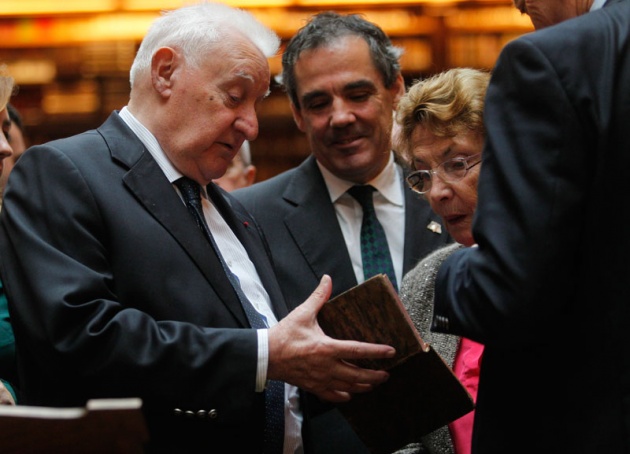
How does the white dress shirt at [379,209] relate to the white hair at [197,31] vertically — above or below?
below

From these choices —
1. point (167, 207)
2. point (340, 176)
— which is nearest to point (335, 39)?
point (340, 176)

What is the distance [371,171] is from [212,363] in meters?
1.25

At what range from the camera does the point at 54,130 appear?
5.75m

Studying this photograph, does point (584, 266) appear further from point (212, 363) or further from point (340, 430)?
point (340, 430)

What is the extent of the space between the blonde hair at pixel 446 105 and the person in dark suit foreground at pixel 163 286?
1.43ft

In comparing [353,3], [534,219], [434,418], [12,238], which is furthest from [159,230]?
[353,3]

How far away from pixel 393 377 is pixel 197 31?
983 mm

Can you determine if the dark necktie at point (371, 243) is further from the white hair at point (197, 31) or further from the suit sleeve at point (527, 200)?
the suit sleeve at point (527, 200)

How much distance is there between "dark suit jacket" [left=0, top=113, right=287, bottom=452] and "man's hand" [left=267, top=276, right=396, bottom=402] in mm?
65

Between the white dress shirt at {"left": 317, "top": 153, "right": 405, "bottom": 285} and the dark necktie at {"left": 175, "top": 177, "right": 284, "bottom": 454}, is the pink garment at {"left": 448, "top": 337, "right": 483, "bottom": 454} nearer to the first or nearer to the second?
the dark necktie at {"left": 175, "top": 177, "right": 284, "bottom": 454}

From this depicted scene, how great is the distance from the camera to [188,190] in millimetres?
2338

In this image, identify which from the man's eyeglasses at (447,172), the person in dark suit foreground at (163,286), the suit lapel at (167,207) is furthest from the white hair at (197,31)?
the man's eyeglasses at (447,172)

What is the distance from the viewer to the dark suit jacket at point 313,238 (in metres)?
2.83

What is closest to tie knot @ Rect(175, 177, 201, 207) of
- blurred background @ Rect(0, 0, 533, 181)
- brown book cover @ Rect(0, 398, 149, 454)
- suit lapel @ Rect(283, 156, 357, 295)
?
suit lapel @ Rect(283, 156, 357, 295)
